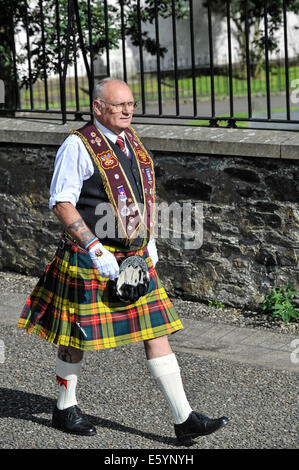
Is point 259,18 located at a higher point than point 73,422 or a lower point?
higher

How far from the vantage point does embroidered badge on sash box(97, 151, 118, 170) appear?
13.8 feet

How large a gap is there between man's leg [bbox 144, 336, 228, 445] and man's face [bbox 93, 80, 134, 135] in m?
1.15

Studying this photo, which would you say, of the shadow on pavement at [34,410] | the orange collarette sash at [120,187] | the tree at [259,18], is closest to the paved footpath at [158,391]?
the shadow on pavement at [34,410]

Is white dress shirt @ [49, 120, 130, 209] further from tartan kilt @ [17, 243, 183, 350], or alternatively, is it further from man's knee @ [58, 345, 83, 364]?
man's knee @ [58, 345, 83, 364]

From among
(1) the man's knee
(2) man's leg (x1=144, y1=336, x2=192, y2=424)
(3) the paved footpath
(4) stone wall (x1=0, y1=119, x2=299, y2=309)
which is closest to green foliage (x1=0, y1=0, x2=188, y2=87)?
(4) stone wall (x1=0, y1=119, x2=299, y2=309)

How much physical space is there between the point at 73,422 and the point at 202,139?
2558mm

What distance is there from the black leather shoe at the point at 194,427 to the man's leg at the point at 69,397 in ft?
1.57

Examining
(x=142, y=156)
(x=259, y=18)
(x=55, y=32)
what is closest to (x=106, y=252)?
(x=142, y=156)

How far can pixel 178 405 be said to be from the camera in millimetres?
4227

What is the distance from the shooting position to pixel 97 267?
4082mm

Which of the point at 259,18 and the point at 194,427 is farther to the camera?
the point at 259,18

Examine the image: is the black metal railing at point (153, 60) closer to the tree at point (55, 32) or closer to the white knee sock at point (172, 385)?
the tree at point (55, 32)

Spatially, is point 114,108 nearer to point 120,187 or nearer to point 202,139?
point 120,187

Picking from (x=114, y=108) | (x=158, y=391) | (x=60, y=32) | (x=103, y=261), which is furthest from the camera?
(x=60, y=32)
